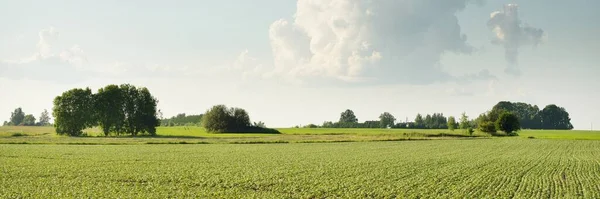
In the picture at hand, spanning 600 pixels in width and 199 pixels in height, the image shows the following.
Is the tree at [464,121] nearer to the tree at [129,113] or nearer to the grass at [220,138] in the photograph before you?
the grass at [220,138]

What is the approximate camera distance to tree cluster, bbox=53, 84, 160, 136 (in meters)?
99.3

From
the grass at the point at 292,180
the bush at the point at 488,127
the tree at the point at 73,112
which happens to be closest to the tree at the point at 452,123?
the bush at the point at 488,127

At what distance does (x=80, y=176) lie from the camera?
1038 inches

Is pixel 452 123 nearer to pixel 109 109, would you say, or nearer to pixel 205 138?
pixel 205 138

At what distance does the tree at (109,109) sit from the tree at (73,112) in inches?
61.1

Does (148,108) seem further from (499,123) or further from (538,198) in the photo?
(538,198)

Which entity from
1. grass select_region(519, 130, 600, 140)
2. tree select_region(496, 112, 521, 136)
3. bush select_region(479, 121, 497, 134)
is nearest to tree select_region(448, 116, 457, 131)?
grass select_region(519, 130, 600, 140)

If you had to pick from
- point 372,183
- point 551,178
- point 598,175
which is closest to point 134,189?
point 372,183

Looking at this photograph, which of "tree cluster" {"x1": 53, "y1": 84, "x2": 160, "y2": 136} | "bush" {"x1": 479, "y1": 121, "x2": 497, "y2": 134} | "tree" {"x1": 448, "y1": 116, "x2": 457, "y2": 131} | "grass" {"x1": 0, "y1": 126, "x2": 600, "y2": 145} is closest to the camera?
"grass" {"x1": 0, "y1": 126, "x2": 600, "y2": 145}

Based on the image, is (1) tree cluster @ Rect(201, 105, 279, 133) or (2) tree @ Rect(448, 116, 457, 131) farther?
(2) tree @ Rect(448, 116, 457, 131)

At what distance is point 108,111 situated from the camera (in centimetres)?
10325

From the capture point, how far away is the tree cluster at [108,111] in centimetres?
9931

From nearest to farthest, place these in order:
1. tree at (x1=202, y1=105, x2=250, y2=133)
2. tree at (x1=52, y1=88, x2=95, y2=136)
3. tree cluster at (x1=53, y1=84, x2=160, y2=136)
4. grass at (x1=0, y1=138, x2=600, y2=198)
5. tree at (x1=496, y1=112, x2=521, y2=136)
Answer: grass at (x1=0, y1=138, x2=600, y2=198), tree at (x1=52, y1=88, x2=95, y2=136), tree cluster at (x1=53, y1=84, x2=160, y2=136), tree at (x1=496, y1=112, x2=521, y2=136), tree at (x1=202, y1=105, x2=250, y2=133)

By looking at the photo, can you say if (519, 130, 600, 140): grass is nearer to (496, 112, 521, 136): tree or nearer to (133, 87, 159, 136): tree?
(496, 112, 521, 136): tree
